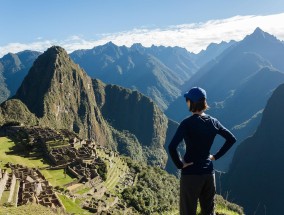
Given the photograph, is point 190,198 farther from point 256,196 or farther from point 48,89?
point 48,89

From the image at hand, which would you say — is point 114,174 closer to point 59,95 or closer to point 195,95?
point 195,95

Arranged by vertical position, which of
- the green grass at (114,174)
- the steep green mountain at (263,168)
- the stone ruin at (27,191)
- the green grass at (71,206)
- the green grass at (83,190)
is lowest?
the steep green mountain at (263,168)

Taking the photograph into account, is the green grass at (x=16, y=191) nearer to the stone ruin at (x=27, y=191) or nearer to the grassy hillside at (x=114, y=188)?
the stone ruin at (x=27, y=191)

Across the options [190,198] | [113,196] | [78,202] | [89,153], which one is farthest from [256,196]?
[190,198]

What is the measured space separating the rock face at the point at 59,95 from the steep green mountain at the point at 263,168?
65454 millimetres

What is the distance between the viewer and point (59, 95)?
579 ft

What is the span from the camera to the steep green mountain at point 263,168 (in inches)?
5527

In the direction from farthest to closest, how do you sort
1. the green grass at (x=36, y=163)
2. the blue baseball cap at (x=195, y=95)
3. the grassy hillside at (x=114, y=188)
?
the green grass at (x=36, y=163)
the grassy hillside at (x=114, y=188)
the blue baseball cap at (x=195, y=95)

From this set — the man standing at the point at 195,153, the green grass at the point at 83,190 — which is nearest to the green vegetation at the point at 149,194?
the green grass at the point at 83,190

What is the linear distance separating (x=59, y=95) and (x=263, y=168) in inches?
3755


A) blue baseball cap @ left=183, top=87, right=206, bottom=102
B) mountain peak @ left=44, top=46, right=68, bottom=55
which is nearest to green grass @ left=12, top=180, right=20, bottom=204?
blue baseball cap @ left=183, top=87, right=206, bottom=102

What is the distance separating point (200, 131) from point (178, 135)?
54 centimetres

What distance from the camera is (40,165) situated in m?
59.5

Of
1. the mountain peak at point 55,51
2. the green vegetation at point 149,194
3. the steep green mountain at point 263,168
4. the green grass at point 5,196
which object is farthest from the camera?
the mountain peak at point 55,51
